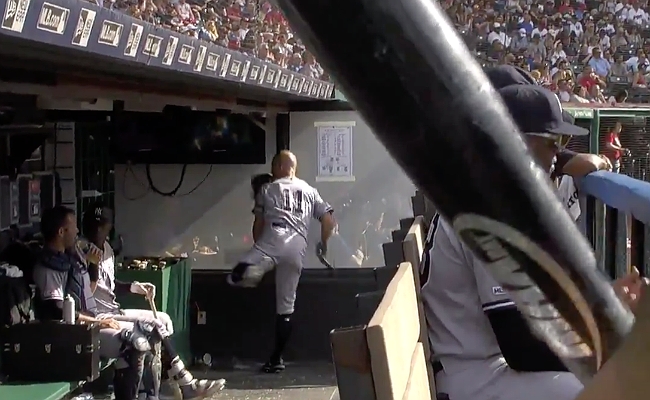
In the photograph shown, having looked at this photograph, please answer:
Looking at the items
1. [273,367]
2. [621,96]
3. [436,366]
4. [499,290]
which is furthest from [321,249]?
[621,96]

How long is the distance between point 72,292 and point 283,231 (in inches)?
98.0

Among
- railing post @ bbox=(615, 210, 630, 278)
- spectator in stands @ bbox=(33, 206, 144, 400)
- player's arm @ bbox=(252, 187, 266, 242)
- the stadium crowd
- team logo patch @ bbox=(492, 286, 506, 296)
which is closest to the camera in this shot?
team logo patch @ bbox=(492, 286, 506, 296)

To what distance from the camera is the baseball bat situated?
501mm

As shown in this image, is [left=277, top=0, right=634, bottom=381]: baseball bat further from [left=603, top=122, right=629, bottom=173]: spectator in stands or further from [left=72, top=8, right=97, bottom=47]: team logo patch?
[left=603, top=122, right=629, bottom=173]: spectator in stands

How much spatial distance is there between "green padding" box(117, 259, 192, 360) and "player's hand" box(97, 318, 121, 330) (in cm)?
100

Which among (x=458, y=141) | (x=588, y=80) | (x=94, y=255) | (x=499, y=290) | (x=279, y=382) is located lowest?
(x=279, y=382)

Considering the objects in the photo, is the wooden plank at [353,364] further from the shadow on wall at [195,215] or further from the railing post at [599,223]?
the shadow on wall at [195,215]

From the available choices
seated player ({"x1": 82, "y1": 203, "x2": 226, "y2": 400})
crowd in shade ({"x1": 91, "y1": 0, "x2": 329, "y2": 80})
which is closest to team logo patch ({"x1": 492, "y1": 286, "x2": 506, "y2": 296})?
seated player ({"x1": 82, "y1": 203, "x2": 226, "y2": 400})

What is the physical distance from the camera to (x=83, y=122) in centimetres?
768

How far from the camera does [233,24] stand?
11.1 meters

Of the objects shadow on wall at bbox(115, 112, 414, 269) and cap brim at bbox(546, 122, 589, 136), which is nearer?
cap brim at bbox(546, 122, 589, 136)

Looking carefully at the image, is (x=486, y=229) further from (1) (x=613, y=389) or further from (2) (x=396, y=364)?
(2) (x=396, y=364)

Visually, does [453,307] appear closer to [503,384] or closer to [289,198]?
[503,384]

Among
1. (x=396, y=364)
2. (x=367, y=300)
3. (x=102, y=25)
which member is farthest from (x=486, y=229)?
(x=102, y=25)
